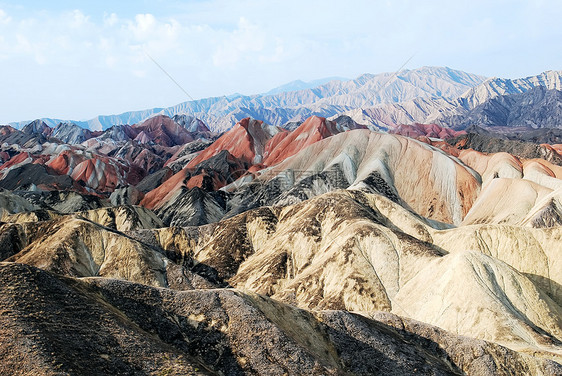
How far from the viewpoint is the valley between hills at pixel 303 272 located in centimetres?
3034

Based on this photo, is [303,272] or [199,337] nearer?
[199,337]

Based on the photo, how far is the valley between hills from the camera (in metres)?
30.3

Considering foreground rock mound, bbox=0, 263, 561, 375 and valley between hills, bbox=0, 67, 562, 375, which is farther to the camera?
valley between hills, bbox=0, 67, 562, 375

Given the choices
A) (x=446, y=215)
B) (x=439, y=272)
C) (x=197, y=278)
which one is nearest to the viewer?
(x=439, y=272)

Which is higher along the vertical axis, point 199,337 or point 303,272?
point 199,337

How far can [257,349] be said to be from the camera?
32.6 metres

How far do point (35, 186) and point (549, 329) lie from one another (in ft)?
487

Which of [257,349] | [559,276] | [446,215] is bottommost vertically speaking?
[446,215]

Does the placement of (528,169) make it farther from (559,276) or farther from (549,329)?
(549,329)

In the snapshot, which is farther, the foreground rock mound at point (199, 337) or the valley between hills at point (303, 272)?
the valley between hills at point (303, 272)

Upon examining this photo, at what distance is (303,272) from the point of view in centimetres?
7462

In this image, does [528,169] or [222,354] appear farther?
[528,169]

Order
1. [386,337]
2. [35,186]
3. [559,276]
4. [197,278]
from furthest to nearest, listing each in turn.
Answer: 1. [35,186]
2. [197,278]
3. [559,276]
4. [386,337]

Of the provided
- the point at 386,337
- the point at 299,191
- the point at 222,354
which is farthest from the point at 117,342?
the point at 299,191
